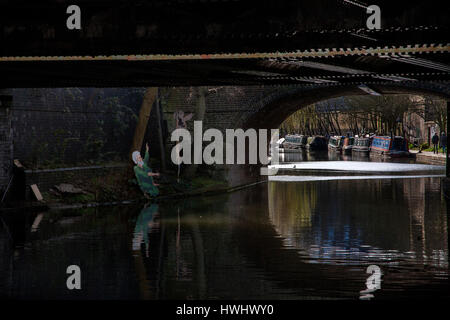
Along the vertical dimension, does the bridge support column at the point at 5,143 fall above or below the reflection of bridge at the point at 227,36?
below

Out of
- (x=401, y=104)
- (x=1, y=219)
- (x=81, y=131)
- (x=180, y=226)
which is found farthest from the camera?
(x=401, y=104)

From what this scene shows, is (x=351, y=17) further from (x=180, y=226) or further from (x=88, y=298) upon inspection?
(x=180, y=226)

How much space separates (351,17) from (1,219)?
1167 cm

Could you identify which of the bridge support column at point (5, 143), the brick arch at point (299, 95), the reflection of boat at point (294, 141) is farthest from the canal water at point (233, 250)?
the reflection of boat at point (294, 141)

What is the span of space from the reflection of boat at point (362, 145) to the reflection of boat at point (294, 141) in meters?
14.7

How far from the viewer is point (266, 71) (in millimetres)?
13844

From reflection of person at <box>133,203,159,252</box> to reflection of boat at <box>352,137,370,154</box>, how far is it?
5899cm

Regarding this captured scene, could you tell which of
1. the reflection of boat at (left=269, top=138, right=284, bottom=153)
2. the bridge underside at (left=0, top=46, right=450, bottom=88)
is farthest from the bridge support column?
the reflection of boat at (left=269, top=138, right=284, bottom=153)

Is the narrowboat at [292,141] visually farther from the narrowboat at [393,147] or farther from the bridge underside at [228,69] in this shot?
the bridge underside at [228,69]

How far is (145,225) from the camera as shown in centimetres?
1722

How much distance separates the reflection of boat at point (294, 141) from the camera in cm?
9831

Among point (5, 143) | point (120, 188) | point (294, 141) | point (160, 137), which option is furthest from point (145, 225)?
point (294, 141)

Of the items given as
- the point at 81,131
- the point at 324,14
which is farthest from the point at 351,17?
the point at 81,131

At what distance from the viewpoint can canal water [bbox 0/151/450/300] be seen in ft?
32.2
